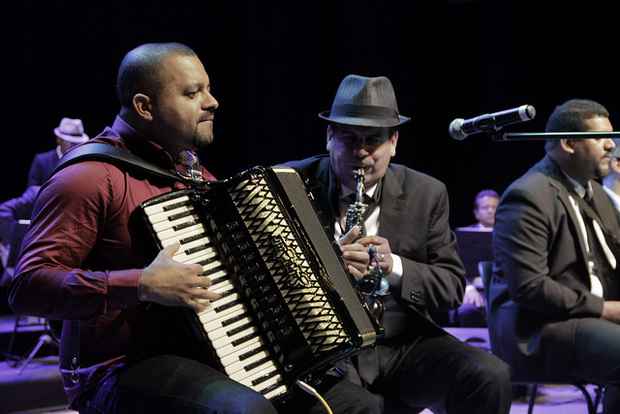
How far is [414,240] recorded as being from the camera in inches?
149

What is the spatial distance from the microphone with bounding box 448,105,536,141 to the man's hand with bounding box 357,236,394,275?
1.65 feet

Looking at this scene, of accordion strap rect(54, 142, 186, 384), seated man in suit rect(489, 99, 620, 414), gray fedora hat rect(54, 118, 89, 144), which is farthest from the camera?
gray fedora hat rect(54, 118, 89, 144)

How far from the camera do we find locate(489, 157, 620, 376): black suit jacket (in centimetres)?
421

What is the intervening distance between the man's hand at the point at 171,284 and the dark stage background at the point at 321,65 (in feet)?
20.6

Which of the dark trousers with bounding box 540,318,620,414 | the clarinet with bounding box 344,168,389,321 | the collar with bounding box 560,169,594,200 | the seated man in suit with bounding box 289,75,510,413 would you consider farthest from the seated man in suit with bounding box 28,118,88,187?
the dark trousers with bounding box 540,318,620,414

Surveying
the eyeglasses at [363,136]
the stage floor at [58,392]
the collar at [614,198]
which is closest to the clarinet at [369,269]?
the eyeglasses at [363,136]

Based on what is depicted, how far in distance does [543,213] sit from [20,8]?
6604 mm

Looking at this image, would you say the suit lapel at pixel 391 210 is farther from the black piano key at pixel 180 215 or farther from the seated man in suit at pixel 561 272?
the black piano key at pixel 180 215

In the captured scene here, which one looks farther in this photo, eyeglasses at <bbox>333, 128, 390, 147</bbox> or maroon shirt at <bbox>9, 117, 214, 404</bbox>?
eyeglasses at <bbox>333, 128, 390, 147</bbox>

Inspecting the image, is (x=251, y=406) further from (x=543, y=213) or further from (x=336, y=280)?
(x=543, y=213)

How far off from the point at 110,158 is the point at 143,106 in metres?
0.26

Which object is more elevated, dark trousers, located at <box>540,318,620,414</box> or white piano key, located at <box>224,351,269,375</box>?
white piano key, located at <box>224,351,269,375</box>

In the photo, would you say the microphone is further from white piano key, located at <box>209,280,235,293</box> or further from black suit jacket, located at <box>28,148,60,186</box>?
black suit jacket, located at <box>28,148,60,186</box>

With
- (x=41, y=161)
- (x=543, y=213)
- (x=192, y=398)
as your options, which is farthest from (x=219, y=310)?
(x=41, y=161)
